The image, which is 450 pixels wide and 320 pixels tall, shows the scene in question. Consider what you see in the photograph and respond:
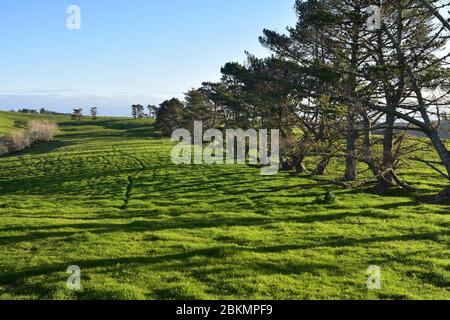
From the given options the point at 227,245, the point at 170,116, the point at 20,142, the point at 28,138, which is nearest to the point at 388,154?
the point at 227,245

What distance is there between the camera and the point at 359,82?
93.4 feet

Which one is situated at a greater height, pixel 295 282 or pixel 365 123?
pixel 365 123

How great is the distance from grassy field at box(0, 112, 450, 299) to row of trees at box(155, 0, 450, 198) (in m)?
3.46

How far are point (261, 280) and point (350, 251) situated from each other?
4935mm

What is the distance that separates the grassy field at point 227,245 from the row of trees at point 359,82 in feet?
11.4

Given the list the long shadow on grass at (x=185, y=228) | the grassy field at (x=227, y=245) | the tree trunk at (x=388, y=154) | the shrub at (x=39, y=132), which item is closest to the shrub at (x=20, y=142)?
the shrub at (x=39, y=132)

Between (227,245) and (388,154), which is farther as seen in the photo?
(388,154)

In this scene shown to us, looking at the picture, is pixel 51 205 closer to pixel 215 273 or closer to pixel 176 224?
pixel 176 224

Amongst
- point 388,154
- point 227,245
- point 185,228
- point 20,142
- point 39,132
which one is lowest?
point 185,228

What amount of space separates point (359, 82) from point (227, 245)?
56.7 ft

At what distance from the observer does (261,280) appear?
12570 millimetres

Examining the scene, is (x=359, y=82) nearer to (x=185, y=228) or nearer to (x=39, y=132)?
(x=185, y=228)

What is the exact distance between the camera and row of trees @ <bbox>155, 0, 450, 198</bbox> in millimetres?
24016
